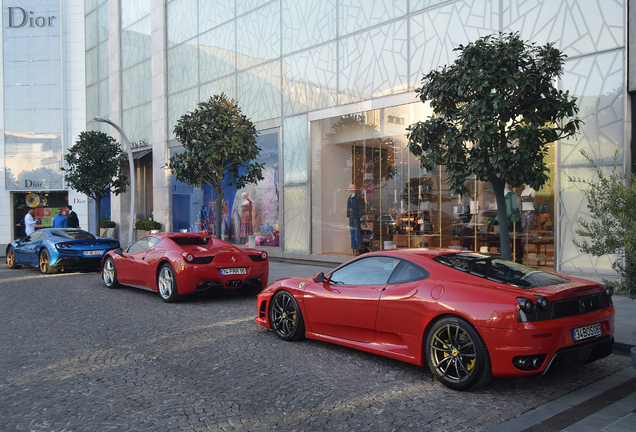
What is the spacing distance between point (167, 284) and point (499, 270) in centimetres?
629

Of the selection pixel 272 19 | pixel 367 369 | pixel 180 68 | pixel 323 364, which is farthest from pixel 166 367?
pixel 180 68

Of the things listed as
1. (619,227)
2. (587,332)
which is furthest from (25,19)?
(587,332)

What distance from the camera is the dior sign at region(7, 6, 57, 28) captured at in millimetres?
35844

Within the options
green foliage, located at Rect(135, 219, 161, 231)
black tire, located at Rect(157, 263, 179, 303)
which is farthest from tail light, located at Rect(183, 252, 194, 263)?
green foliage, located at Rect(135, 219, 161, 231)

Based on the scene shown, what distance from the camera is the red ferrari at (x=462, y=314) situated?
416 cm

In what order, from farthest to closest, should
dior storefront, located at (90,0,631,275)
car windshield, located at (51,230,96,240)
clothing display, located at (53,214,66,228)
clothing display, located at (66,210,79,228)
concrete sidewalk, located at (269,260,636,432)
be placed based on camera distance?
clothing display, located at (66,210,79,228)
clothing display, located at (53,214,66,228)
car windshield, located at (51,230,96,240)
dior storefront, located at (90,0,631,275)
concrete sidewalk, located at (269,260,636,432)

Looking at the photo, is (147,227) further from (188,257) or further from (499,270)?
(499,270)

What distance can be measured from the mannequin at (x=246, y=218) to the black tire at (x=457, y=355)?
49.0 ft

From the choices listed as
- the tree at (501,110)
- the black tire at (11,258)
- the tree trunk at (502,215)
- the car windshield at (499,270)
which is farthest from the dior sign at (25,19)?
the car windshield at (499,270)

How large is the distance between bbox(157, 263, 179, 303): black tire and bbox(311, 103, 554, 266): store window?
6231 mm

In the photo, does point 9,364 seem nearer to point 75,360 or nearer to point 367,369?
point 75,360

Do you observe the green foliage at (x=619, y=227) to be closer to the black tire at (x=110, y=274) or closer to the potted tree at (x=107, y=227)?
the black tire at (x=110, y=274)

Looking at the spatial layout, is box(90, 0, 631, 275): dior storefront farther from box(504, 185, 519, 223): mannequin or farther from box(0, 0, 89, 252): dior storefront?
box(0, 0, 89, 252): dior storefront

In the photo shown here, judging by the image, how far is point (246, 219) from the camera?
19453mm
